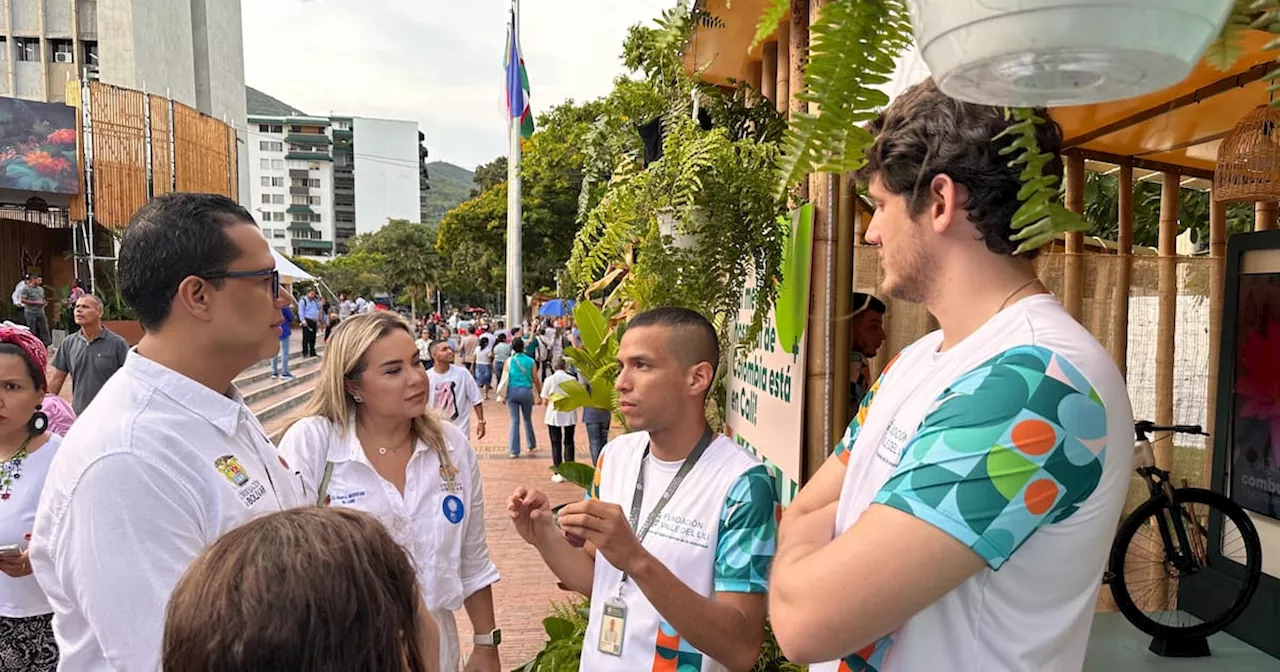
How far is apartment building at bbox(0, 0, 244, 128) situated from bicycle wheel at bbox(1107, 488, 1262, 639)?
103 ft

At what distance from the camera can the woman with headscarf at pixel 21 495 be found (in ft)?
9.04

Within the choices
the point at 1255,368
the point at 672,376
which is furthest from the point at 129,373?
the point at 1255,368

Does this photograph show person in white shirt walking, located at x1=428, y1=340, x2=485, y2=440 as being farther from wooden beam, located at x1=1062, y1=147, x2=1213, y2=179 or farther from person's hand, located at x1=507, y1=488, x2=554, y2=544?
person's hand, located at x1=507, y1=488, x2=554, y2=544

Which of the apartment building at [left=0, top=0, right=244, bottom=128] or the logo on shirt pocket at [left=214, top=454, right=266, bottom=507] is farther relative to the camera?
the apartment building at [left=0, top=0, right=244, bottom=128]

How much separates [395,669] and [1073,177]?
4.74 metres

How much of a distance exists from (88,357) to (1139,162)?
27.2ft

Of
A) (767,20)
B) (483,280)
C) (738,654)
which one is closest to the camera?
(767,20)

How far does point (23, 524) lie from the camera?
9.45 feet

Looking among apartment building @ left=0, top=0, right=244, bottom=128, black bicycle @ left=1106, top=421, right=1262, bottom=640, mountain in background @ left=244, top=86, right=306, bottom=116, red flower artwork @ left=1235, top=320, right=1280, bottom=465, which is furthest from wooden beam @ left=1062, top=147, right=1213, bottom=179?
mountain in background @ left=244, top=86, right=306, bottom=116

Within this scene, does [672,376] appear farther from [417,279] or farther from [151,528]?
[417,279]

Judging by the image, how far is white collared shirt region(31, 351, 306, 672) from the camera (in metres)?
1.42

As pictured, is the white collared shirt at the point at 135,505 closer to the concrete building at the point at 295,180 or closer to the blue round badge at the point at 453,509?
the blue round badge at the point at 453,509

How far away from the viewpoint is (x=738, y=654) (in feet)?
5.84

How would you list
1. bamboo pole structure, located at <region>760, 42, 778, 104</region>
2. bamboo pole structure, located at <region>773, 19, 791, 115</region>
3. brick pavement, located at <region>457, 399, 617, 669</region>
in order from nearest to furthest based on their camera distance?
1. bamboo pole structure, located at <region>773, 19, 791, 115</region>
2. bamboo pole structure, located at <region>760, 42, 778, 104</region>
3. brick pavement, located at <region>457, 399, 617, 669</region>
